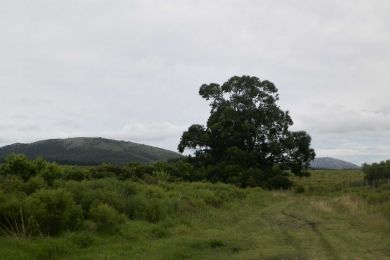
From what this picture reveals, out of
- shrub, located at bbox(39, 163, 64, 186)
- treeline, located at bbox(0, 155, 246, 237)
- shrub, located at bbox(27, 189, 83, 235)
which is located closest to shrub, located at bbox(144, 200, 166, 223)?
treeline, located at bbox(0, 155, 246, 237)

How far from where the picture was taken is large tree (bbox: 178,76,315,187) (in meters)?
56.0

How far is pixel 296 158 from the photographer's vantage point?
56188 millimetres

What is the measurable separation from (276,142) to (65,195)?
145 feet

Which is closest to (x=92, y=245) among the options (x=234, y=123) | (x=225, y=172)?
(x=225, y=172)

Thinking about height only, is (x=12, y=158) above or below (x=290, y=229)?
above

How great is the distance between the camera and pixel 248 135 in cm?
5769

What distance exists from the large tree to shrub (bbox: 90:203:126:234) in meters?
39.5

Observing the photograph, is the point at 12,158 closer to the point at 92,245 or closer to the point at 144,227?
the point at 144,227

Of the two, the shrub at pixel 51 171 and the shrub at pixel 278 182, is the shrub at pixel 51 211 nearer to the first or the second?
the shrub at pixel 51 171

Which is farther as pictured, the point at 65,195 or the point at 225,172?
the point at 225,172

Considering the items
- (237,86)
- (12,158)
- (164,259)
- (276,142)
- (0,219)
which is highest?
(237,86)

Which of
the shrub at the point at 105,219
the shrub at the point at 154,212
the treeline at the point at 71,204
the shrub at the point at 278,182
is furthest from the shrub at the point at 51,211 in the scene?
the shrub at the point at 278,182

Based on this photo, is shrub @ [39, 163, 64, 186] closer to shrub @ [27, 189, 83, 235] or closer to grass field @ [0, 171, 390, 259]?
grass field @ [0, 171, 390, 259]

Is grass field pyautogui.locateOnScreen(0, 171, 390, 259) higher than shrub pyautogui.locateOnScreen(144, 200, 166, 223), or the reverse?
shrub pyautogui.locateOnScreen(144, 200, 166, 223)
